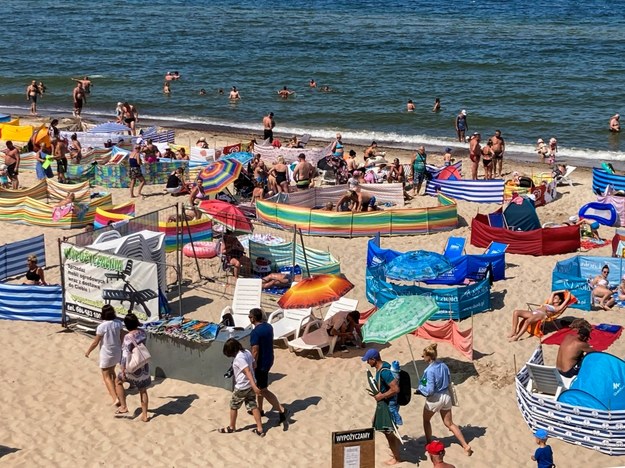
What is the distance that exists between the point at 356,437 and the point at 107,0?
76315mm

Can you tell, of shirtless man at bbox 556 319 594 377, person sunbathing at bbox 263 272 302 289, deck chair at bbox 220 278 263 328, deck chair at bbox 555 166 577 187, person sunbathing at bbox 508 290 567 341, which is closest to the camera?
shirtless man at bbox 556 319 594 377

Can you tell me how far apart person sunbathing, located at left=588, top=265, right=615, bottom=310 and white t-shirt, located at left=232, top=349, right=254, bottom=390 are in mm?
6895

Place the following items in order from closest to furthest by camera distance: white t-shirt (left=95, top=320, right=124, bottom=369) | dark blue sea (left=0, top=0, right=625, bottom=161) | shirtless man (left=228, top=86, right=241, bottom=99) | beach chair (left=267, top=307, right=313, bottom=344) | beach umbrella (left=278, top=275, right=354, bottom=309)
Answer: white t-shirt (left=95, top=320, right=124, bottom=369) → beach umbrella (left=278, top=275, right=354, bottom=309) → beach chair (left=267, top=307, right=313, bottom=344) → dark blue sea (left=0, top=0, right=625, bottom=161) → shirtless man (left=228, top=86, right=241, bottom=99)

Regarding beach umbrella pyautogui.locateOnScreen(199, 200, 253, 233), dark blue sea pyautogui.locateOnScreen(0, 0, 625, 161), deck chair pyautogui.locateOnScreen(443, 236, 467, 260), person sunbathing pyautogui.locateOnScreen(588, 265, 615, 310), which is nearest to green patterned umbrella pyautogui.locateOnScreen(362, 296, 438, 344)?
person sunbathing pyautogui.locateOnScreen(588, 265, 615, 310)

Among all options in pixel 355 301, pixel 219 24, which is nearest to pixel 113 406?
pixel 355 301

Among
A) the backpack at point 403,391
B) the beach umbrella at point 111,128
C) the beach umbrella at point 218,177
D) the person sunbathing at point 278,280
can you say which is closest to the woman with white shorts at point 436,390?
the backpack at point 403,391

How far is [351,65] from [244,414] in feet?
119

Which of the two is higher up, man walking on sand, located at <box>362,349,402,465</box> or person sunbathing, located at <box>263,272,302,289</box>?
man walking on sand, located at <box>362,349,402,465</box>

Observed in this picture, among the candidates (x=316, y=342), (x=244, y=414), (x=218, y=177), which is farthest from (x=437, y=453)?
(x=218, y=177)

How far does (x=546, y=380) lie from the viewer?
11820mm

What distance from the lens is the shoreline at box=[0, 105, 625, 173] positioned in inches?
1137

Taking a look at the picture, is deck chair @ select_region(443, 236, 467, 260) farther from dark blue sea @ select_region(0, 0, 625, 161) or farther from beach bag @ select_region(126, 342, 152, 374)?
dark blue sea @ select_region(0, 0, 625, 161)

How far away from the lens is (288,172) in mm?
22328

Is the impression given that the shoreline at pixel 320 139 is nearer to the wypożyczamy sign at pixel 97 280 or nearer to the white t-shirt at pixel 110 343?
the wypożyczamy sign at pixel 97 280
